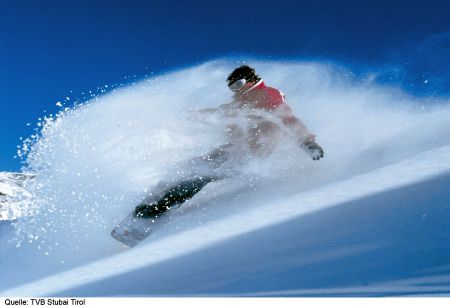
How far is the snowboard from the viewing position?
4406 millimetres

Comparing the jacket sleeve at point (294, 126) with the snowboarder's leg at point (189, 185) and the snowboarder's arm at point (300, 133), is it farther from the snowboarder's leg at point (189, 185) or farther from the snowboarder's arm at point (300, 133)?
the snowboarder's leg at point (189, 185)

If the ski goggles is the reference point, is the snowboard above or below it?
below

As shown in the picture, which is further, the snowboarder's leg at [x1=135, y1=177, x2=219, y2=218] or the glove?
the glove

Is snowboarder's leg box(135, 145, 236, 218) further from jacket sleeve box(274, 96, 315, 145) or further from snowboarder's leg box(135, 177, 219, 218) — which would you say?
jacket sleeve box(274, 96, 315, 145)

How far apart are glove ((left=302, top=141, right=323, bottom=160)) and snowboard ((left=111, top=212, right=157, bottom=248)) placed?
1.90m

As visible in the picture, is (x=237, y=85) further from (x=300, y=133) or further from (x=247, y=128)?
(x=300, y=133)

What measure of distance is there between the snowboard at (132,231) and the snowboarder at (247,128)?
64cm

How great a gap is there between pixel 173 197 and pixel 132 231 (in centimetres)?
63

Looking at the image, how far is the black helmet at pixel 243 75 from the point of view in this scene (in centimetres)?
542

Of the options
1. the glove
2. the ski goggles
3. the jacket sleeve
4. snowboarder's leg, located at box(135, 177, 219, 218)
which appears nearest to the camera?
snowboarder's leg, located at box(135, 177, 219, 218)

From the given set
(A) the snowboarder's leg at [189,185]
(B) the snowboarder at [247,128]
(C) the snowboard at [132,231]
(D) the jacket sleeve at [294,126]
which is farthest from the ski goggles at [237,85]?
(C) the snowboard at [132,231]

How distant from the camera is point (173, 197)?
191 inches

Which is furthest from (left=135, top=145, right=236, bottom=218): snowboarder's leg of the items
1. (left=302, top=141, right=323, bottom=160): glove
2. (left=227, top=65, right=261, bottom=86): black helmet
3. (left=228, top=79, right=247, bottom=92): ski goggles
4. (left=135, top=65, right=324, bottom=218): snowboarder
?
(left=302, top=141, right=323, bottom=160): glove

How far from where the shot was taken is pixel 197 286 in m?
2.82
